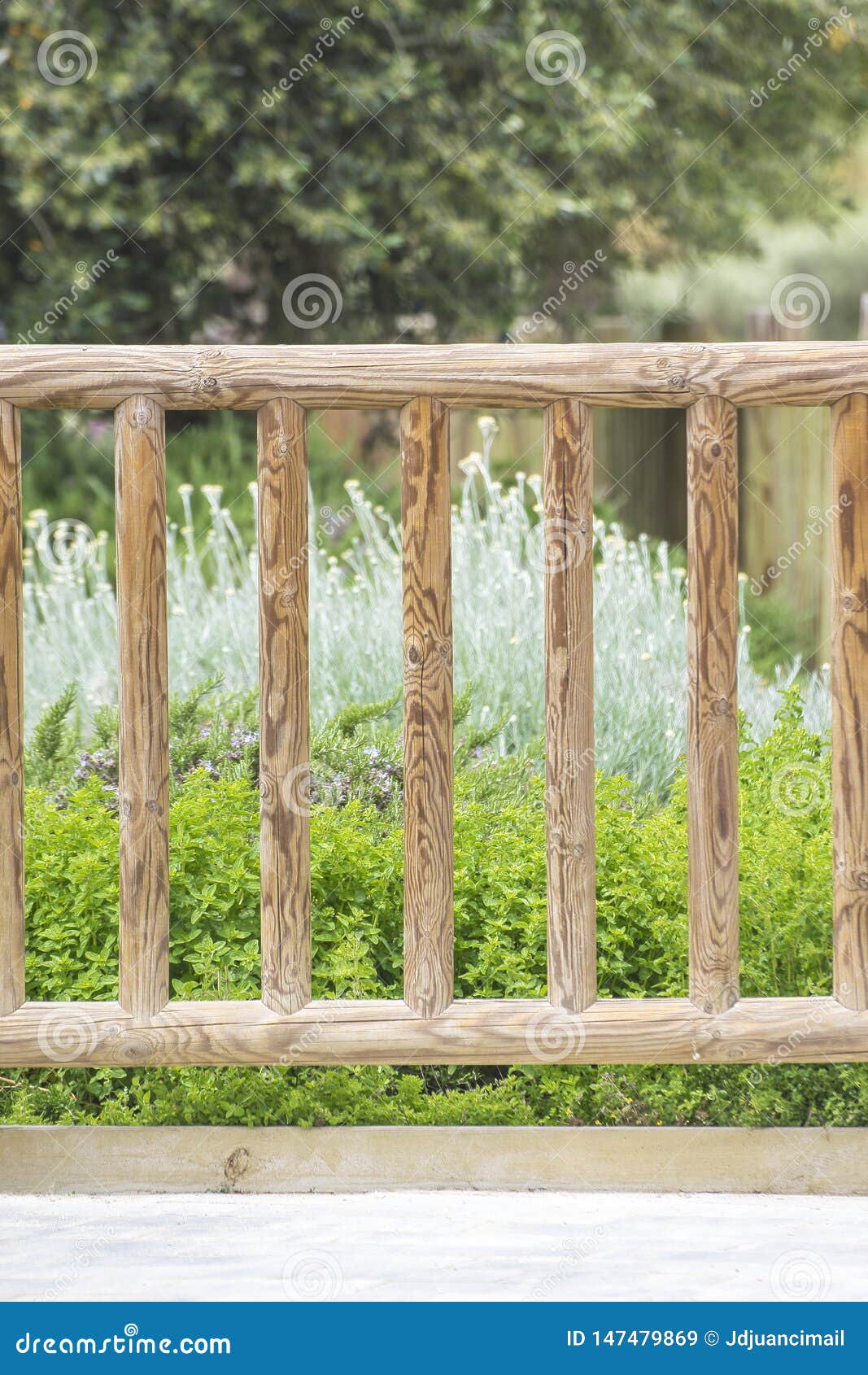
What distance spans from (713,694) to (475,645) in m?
2.10

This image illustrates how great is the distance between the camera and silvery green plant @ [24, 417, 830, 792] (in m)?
3.99

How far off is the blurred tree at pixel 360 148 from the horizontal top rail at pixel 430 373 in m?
4.21

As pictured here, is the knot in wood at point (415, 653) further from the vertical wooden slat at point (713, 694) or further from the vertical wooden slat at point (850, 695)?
the vertical wooden slat at point (850, 695)

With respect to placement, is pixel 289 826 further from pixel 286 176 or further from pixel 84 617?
pixel 286 176

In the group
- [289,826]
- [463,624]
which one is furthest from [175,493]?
[289,826]

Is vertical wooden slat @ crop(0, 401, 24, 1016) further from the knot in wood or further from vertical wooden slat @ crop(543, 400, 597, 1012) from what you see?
vertical wooden slat @ crop(543, 400, 597, 1012)

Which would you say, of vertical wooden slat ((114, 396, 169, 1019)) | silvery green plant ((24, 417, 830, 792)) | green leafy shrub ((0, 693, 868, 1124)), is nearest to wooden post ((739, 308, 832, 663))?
silvery green plant ((24, 417, 830, 792))

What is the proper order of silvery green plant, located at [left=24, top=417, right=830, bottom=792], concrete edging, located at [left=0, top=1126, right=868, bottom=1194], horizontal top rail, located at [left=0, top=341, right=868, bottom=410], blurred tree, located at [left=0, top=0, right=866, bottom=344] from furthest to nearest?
blurred tree, located at [left=0, top=0, right=866, bottom=344] < silvery green plant, located at [left=24, top=417, right=830, bottom=792] < concrete edging, located at [left=0, top=1126, right=868, bottom=1194] < horizontal top rail, located at [left=0, top=341, right=868, bottom=410]

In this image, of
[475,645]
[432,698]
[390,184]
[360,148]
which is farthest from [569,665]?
[360,148]

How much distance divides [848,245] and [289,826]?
1250 centimetres

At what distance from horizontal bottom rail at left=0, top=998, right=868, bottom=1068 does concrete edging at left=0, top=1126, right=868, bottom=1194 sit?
0.24 m

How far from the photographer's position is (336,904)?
111 inches

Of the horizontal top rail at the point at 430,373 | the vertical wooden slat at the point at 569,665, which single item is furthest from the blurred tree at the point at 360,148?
the vertical wooden slat at the point at 569,665

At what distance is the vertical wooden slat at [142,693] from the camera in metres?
2.25
